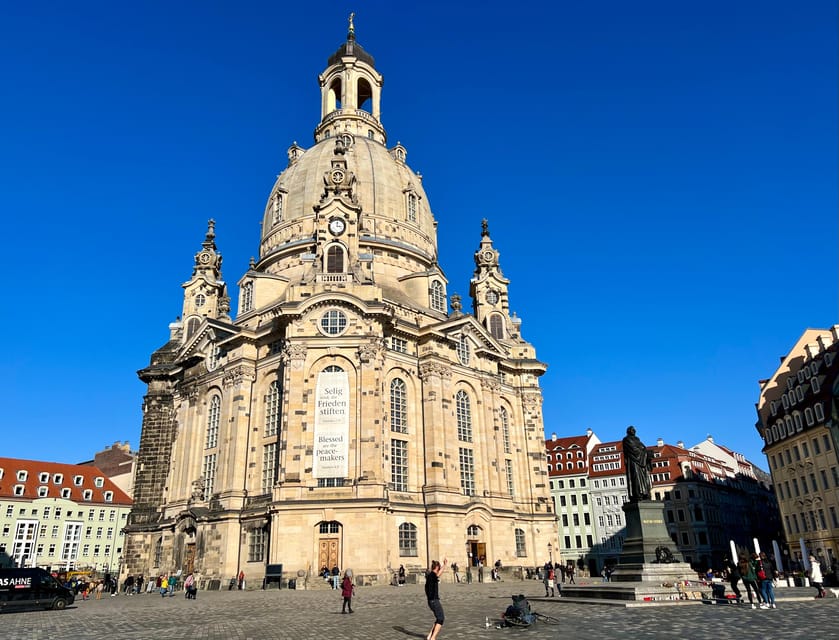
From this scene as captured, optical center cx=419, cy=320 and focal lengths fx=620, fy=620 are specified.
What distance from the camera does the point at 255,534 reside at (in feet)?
143

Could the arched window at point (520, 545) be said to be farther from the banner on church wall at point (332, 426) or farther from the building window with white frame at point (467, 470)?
the banner on church wall at point (332, 426)

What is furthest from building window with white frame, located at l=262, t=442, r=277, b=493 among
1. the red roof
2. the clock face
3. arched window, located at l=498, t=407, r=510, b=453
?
the red roof

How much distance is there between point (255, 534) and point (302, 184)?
117 ft

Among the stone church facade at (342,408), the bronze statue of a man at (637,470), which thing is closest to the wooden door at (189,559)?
the stone church facade at (342,408)

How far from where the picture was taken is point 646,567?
23.7m

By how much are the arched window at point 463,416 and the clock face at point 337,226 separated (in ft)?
56.0

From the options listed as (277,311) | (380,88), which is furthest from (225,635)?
(380,88)

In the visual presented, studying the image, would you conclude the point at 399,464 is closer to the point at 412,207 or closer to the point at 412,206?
the point at 412,207

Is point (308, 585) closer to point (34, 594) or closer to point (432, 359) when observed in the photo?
point (34, 594)

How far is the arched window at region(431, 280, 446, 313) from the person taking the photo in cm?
5891

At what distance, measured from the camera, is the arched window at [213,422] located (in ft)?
169

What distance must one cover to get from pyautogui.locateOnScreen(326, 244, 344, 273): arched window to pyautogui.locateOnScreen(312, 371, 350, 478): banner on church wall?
32.4 ft

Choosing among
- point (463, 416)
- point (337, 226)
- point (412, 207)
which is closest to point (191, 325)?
point (337, 226)

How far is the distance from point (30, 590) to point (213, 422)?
936 inches
